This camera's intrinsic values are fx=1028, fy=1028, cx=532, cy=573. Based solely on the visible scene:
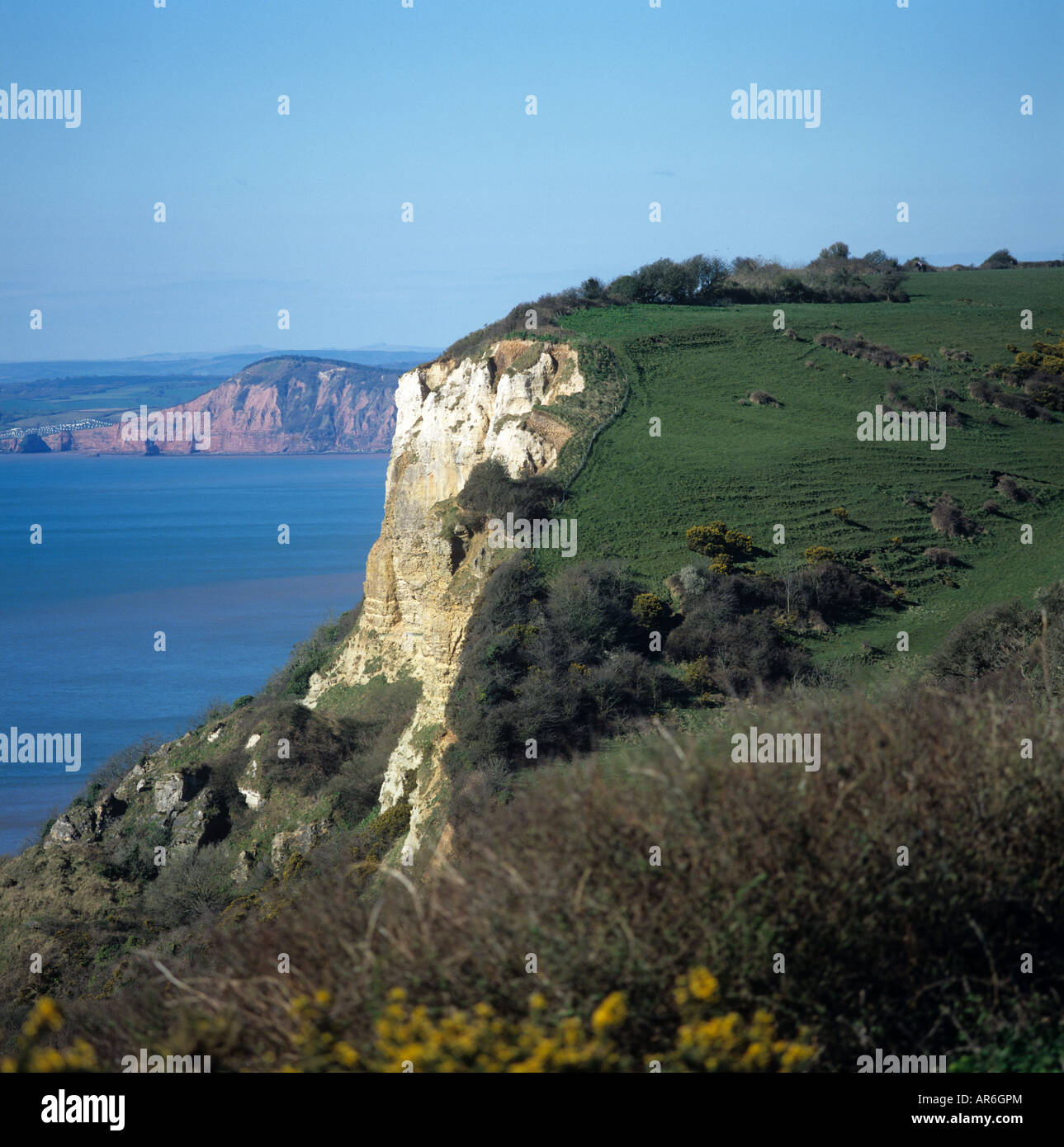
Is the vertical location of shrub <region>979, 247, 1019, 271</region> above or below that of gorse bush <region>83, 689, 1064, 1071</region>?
above

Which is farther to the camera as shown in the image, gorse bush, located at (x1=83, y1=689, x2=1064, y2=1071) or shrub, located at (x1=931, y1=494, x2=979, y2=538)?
shrub, located at (x1=931, y1=494, x2=979, y2=538)

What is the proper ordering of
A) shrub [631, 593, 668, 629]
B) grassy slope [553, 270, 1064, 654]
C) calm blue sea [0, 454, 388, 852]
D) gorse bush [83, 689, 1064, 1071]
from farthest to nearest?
1. calm blue sea [0, 454, 388, 852]
2. grassy slope [553, 270, 1064, 654]
3. shrub [631, 593, 668, 629]
4. gorse bush [83, 689, 1064, 1071]

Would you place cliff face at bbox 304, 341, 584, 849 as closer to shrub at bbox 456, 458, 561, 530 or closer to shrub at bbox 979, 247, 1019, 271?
shrub at bbox 456, 458, 561, 530

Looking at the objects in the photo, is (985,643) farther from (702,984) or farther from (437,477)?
(437,477)

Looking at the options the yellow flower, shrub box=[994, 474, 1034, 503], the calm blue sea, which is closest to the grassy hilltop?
the yellow flower
